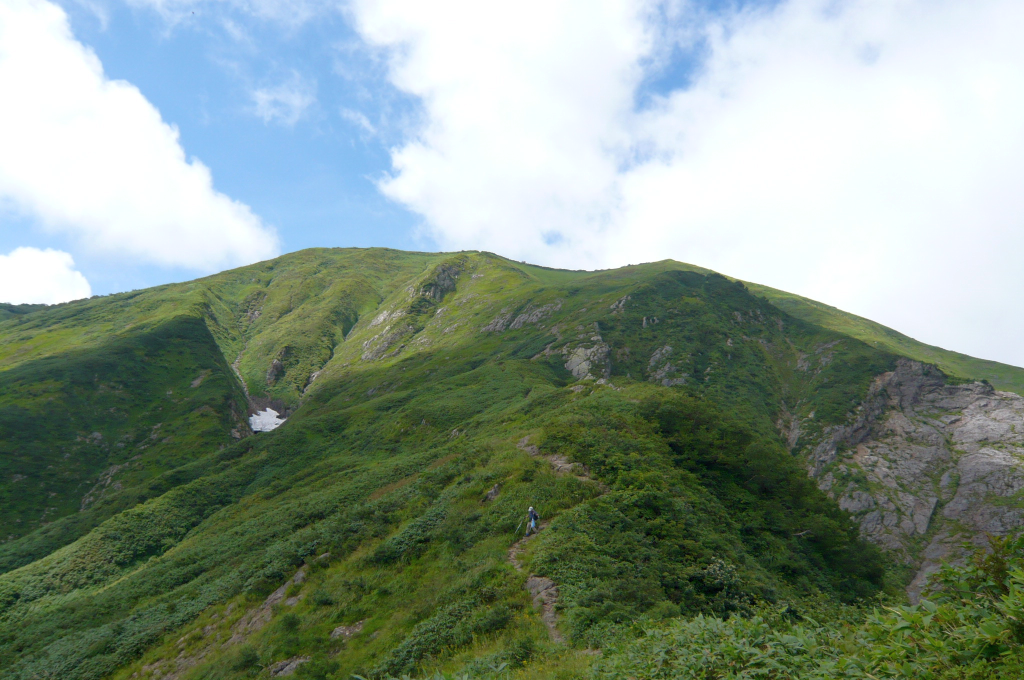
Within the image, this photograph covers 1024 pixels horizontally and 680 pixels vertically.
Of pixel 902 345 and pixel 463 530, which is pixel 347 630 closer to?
pixel 463 530

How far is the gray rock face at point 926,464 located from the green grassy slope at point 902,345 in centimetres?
1335

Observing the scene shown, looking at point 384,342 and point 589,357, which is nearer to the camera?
point 589,357

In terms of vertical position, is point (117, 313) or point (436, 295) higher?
point (436, 295)

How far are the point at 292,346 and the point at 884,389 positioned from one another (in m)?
147

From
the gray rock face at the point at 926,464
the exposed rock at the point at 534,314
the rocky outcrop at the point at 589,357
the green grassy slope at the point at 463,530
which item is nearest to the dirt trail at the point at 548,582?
the green grassy slope at the point at 463,530

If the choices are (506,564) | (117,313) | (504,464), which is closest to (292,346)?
(117,313)

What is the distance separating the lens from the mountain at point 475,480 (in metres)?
20.4

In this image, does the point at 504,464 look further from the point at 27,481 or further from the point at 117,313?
the point at 117,313

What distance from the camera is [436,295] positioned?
16138 cm

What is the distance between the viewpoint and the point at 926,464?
67.3 m

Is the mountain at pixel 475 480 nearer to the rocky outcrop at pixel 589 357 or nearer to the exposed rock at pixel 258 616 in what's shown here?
the exposed rock at pixel 258 616

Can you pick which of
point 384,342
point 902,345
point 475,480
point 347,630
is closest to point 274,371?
point 384,342

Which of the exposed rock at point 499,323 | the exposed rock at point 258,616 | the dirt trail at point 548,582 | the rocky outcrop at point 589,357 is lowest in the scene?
the exposed rock at point 258,616

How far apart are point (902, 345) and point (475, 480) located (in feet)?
461
